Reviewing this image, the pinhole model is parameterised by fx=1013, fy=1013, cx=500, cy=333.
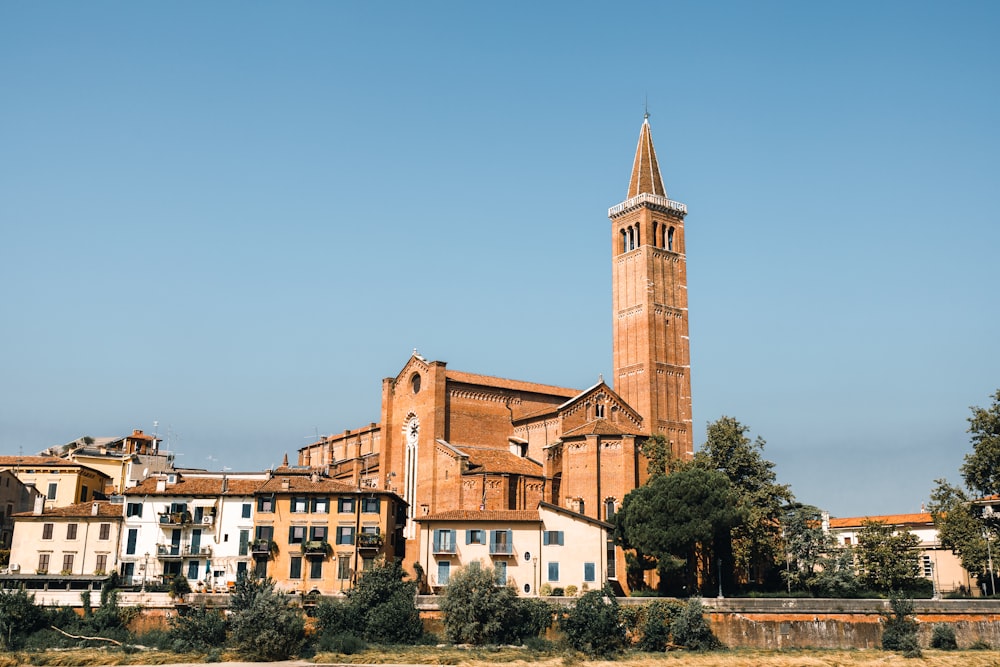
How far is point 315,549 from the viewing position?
57.0 meters

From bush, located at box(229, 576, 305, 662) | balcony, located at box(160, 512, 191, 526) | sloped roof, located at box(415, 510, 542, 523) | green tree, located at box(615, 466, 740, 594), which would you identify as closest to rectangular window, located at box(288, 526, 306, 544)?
balcony, located at box(160, 512, 191, 526)

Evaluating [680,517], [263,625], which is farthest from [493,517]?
[263,625]

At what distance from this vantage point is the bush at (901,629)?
158 feet

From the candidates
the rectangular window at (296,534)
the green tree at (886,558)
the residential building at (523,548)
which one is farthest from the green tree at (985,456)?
the rectangular window at (296,534)

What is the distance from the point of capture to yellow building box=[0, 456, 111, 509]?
2731 inches

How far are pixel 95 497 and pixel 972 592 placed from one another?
59245 millimetres

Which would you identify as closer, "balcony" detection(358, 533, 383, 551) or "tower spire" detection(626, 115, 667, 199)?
"balcony" detection(358, 533, 383, 551)

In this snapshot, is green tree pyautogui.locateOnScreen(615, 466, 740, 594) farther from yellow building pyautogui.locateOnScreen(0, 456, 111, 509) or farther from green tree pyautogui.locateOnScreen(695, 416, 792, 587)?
yellow building pyautogui.locateOnScreen(0, 456, 111, 509)

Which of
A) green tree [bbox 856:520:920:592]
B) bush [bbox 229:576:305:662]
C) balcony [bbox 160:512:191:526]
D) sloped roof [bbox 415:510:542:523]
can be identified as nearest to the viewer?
bush [bbox 229:576:305:662]

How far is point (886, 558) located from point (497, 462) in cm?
2620

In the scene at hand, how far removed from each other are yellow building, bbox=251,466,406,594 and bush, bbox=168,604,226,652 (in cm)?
814

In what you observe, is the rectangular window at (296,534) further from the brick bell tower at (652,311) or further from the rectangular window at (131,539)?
the brick bell tower at (652,311)

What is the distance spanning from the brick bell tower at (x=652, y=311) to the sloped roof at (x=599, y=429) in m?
6.46

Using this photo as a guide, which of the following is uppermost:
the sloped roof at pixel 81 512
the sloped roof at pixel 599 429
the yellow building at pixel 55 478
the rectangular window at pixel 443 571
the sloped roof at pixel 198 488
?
the sloped roof at pixel 599 429
